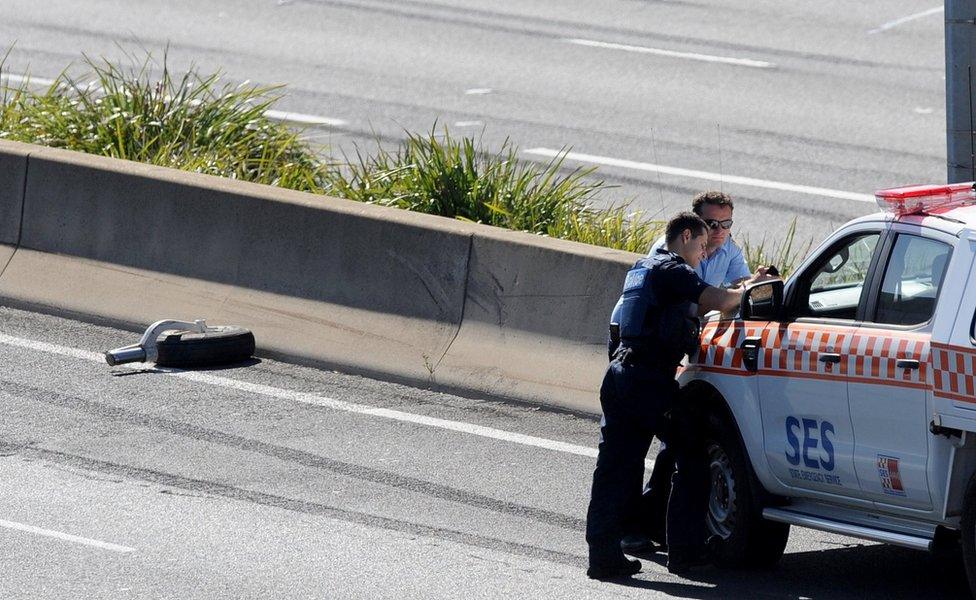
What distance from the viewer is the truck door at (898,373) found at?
7406mm

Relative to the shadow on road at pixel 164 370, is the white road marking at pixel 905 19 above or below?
above

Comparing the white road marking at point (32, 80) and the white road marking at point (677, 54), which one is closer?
the white road marking at point (32, 80)

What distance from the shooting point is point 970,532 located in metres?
7.21

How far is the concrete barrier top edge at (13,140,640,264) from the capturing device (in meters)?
11.3

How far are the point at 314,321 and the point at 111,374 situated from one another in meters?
1.46

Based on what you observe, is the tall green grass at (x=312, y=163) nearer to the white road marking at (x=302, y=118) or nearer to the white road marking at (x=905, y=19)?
the white road marking at (x=302, y=118)

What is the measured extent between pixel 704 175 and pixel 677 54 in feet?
14.6

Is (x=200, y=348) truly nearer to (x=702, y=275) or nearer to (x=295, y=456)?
(x=295, y=456)

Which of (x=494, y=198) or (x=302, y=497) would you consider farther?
(x=494, y=198)

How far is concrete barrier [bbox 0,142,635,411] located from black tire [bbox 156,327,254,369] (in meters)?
0.32

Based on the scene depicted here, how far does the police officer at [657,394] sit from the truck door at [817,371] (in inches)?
13.8

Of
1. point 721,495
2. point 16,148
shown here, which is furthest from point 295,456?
point 16,148

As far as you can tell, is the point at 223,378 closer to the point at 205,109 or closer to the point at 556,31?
the point at 205,109

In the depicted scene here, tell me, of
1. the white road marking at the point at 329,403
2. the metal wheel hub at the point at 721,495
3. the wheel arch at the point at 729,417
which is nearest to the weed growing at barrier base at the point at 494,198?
the white road marking at the point at 329,403
